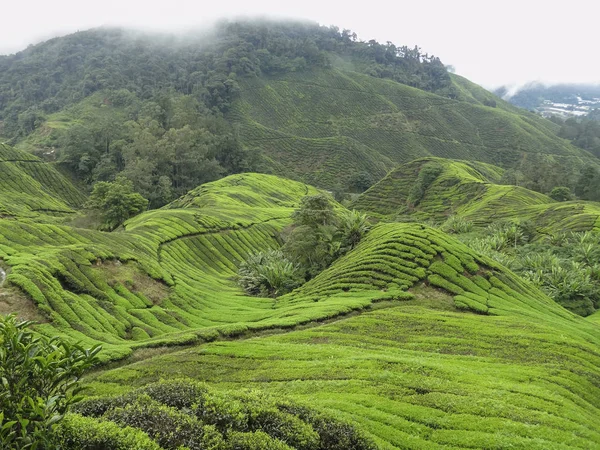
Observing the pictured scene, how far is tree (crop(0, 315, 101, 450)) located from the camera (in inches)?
212

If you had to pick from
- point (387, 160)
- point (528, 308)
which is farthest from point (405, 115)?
point (528, 308)

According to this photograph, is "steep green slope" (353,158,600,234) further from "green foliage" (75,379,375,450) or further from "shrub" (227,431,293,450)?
"shrub" (227,431,293,450)

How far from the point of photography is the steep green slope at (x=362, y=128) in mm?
127875

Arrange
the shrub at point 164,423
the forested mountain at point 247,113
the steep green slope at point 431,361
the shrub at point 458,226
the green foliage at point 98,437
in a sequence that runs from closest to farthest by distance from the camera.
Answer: the green foliage at point 98,437
the shrub at point 164,423
the steep green slope at point 431,361
the shrub at point 458,226
the forested mountain at point 247,113

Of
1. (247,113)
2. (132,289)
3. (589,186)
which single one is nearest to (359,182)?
(589,186)

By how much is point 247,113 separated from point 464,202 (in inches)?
3503

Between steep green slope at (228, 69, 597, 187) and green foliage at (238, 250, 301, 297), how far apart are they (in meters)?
88.8

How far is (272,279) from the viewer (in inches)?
1152

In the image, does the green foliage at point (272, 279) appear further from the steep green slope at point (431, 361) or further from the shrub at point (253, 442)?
the shrub at point (253, 442)

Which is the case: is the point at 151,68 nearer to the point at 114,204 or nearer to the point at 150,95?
the point at 150,95

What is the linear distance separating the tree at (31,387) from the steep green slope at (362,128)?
113 m

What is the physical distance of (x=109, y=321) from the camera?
19.1 m

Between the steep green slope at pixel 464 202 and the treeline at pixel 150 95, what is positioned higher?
the treeline at pixel 150 95

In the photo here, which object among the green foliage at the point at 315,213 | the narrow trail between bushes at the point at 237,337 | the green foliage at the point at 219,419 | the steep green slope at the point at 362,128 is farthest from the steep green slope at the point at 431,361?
the steep green slope at the point at 362,128
